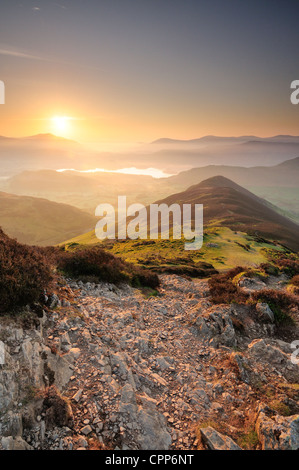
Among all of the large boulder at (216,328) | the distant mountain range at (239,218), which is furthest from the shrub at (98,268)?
the distant mountain range at (239,218)

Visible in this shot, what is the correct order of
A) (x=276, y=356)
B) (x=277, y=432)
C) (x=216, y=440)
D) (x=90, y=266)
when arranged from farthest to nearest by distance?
(x=90, y=266), (x=276, y=356), (x=277, y=432), (x=216, y=440)

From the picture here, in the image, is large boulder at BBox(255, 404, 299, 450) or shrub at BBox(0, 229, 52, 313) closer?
large boulder at BBox(255, 404, 299, 450)

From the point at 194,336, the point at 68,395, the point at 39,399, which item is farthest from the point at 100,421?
the point at 194,336

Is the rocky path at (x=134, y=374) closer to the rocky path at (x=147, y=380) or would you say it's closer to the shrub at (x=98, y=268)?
the rocky path at (x=147, y=380)

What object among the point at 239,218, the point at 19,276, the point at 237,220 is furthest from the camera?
the point at 239,218

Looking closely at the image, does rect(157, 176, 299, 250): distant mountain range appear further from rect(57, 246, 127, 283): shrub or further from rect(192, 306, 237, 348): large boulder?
rect(192, 306, 237, 348): large boulder

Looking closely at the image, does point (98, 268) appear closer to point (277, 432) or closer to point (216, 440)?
point (216, 440)

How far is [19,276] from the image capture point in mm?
8930

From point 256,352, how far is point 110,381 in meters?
7.21

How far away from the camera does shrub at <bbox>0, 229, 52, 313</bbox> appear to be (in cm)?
809

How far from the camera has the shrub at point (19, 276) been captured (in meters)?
8.09

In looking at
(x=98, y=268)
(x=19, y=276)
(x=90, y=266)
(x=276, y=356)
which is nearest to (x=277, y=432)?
(x=276, y=356)

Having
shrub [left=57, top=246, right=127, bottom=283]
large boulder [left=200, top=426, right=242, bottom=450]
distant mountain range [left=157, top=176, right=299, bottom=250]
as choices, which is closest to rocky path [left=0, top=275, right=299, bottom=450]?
large boulder [left=200, top=426, right=242, bottom=450]

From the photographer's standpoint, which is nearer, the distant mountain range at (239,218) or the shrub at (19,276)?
the shrub at (19,276)
